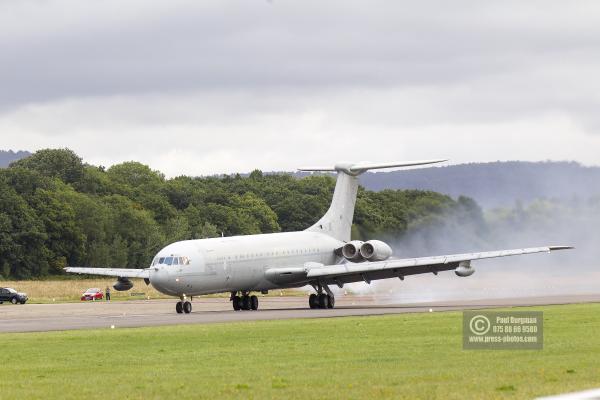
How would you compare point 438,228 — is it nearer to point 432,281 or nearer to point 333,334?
point 432,281

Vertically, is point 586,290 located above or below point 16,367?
above

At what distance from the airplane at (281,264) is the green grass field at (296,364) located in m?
20.3

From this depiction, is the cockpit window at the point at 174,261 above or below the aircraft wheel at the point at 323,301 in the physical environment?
above

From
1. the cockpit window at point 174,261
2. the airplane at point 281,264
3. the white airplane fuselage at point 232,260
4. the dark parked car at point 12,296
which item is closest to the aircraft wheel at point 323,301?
the airplane at point 281,264

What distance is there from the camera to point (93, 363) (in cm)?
3231

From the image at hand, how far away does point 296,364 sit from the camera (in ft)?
99.7

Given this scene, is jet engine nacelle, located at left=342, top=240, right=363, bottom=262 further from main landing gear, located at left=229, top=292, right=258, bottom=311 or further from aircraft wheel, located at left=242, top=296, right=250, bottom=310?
aircraft wheel, located at left=242, top=296, right=250, bottom=310

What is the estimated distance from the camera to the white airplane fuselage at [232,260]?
216 ft

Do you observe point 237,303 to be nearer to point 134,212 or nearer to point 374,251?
point 374,251

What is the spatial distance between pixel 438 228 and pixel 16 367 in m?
72.2

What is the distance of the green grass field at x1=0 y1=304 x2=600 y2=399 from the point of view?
2458 centimetres

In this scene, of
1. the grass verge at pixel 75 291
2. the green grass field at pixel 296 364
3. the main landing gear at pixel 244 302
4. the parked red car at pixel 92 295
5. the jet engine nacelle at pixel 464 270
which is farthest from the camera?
the grass verge at pixel 75 291

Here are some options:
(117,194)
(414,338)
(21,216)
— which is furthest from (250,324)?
(117,194)

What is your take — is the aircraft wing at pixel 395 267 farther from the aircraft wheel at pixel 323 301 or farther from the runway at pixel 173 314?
the runway at pixel 173 314
